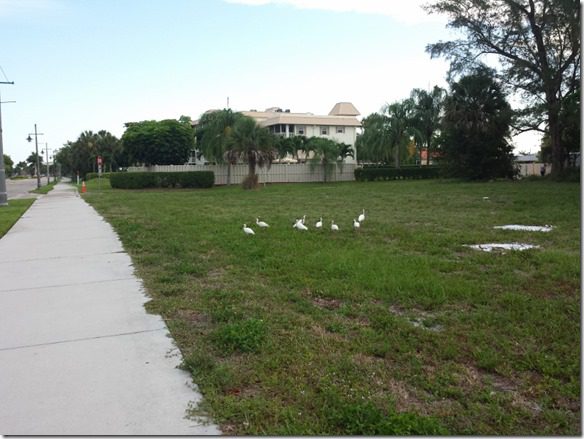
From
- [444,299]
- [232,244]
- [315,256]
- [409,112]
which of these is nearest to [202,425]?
[444,299]

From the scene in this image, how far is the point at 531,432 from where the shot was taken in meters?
2.91

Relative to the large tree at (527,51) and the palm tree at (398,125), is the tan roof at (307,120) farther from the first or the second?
the large tree at (527,51)

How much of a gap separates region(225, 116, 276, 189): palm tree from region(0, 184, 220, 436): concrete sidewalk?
2508 centimetres

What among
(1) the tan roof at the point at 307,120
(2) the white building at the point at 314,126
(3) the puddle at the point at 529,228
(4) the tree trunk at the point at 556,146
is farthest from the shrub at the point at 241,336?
(1) the tan roof at the point at 307,120

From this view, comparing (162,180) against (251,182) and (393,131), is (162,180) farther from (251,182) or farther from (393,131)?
(393,131)

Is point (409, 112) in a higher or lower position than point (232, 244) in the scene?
higher

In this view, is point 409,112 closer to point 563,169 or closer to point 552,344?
point 563,169

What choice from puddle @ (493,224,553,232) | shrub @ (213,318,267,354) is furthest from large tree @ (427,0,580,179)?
shrub @ (213,318,267,354)

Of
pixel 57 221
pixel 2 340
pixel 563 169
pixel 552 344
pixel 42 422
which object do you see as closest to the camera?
pixel 42 422

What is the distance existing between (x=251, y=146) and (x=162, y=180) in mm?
8485

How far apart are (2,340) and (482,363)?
4.02 metres

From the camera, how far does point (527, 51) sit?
107ft

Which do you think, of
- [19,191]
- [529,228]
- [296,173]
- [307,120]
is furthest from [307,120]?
[529,228]

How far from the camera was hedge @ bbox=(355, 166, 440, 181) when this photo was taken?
44.2 meters
